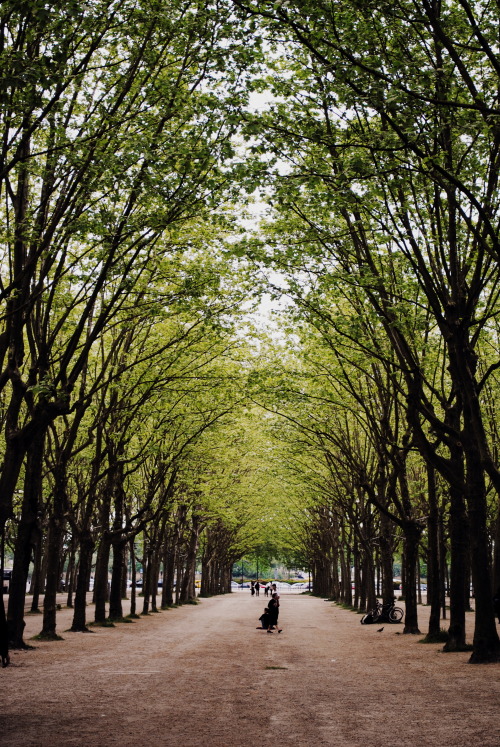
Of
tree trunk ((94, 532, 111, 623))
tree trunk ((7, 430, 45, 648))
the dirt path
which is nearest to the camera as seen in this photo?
the dirt path

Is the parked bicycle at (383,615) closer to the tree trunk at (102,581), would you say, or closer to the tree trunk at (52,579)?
the tree trunk at (102,581)

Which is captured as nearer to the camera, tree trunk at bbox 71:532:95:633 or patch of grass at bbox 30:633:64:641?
patch of grass at bbox 30:633:64:641

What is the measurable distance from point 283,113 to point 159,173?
265cm

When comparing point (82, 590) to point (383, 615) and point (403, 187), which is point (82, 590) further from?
point (403, 187)

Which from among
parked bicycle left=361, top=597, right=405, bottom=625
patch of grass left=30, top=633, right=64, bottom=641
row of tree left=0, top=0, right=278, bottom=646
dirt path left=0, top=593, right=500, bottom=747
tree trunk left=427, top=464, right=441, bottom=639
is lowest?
parked bicycle left=361, top=597, right=405, bottom=625

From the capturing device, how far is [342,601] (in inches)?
1989

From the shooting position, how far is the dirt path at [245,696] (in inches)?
329

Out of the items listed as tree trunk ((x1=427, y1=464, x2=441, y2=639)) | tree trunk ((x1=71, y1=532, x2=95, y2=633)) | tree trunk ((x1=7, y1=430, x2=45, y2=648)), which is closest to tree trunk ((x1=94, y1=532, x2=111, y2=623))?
tree trunk ((x1=71, y1=532, x2=95, y2=633))

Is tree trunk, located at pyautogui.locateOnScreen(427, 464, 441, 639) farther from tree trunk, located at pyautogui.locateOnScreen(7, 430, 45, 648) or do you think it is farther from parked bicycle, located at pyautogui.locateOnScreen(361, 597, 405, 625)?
tree trunk, located at pyautogui.locateOnScreen(7, 430, 45, 648)

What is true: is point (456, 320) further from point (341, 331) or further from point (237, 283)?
point (237, 283)

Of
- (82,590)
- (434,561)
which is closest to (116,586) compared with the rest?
(82,590)

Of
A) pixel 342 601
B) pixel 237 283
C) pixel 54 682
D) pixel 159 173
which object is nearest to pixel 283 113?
pixel 159 173

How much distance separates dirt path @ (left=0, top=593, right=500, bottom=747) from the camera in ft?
27.4

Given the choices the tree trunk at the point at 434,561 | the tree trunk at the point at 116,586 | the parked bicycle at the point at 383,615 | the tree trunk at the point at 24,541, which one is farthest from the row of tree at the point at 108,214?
the parked bicycle at the point at 383,615
